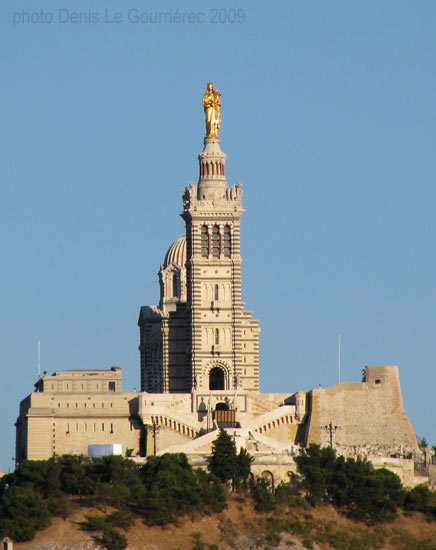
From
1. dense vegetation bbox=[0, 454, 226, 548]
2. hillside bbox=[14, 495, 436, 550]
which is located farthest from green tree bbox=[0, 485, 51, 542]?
hillside bbox=[14, 495, 436, 550]

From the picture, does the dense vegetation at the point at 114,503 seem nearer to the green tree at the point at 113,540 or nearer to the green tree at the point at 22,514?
the green tree at the point at 22,514

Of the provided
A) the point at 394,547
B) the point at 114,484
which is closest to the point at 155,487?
the point at 114,484

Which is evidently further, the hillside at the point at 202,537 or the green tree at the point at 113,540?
the hillside at the point at 202,537

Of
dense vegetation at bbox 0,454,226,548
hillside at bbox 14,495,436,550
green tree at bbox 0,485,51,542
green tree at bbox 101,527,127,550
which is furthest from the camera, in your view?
dense vegetation at bbox 0,454,226,548

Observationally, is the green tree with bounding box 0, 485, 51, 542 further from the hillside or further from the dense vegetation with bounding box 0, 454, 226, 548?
the hillside

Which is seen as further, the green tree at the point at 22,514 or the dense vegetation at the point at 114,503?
the dense vegetation at the point at 114,503

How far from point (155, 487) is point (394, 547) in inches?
697

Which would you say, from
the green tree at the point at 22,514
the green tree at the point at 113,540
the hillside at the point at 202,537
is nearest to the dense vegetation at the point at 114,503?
the green tree at the point at 22,514

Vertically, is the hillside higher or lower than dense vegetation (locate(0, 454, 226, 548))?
lower

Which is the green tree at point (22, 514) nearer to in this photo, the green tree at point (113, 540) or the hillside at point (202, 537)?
the hillside at point (202, 537)

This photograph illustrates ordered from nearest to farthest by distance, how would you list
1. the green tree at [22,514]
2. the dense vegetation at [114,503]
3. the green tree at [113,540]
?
the green tree at [113,540]
the green tree at [22,514]
the dense vegetation at [114,503]

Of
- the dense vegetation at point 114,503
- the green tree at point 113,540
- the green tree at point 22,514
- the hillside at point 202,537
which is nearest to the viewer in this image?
the green tree at point 113,540

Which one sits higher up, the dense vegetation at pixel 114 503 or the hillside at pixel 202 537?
the dense vegetation at pixel 114 503

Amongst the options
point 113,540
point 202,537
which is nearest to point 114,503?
point 113,540
